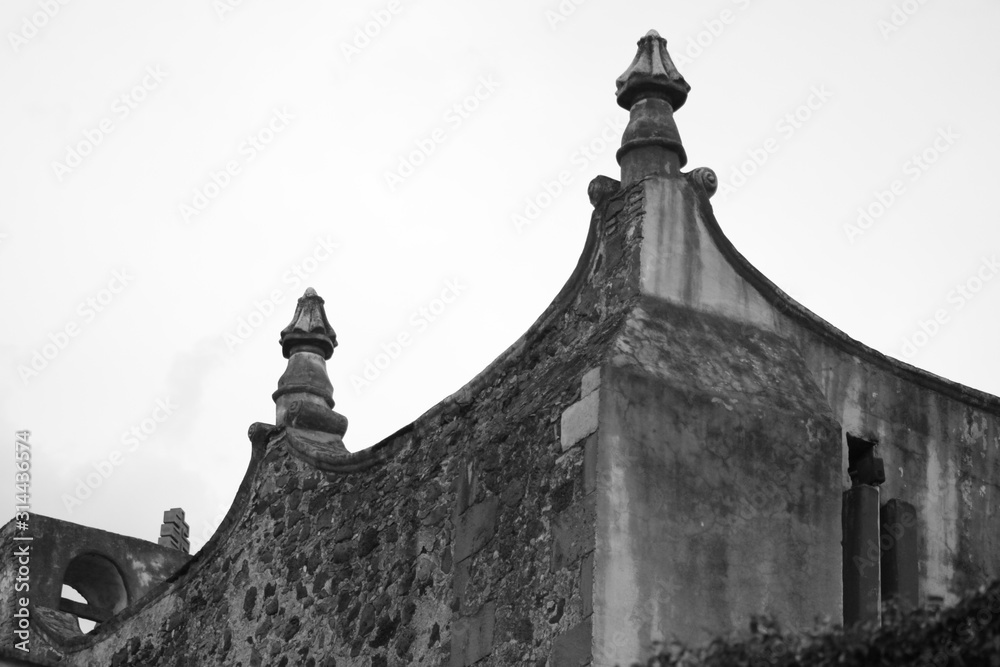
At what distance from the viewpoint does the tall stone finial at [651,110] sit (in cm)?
939

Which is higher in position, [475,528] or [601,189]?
[601,189]

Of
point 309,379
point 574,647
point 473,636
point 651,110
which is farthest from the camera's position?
point 309,379

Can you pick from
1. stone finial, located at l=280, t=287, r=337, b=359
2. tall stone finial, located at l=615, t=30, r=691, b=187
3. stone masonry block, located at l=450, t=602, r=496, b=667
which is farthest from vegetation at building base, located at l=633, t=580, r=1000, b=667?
stone finial, located at l=280, t=287, r=337, b=359

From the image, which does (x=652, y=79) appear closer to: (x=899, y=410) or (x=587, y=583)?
(x=899, y=410)

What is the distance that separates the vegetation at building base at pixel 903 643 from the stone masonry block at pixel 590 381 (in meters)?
2.85

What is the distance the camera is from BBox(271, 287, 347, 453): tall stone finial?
486 inches

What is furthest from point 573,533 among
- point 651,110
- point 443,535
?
point 651,110

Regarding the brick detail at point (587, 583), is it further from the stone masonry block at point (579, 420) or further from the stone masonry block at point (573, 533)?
the stone masonry block at point (579, 420)

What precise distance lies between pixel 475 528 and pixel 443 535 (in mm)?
482

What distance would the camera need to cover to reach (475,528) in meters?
9.46

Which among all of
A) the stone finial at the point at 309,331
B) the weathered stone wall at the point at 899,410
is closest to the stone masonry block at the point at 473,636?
the weathered stone wall at the point at 899,410

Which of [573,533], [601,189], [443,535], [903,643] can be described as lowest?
[903,643]

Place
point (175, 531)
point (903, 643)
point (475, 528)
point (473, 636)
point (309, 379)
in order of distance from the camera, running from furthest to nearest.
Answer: point (175, 531), point (309, 379), point (475, 528), point (473, 636), point (903, 643)

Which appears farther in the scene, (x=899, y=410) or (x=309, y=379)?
(x=309, y=379)
